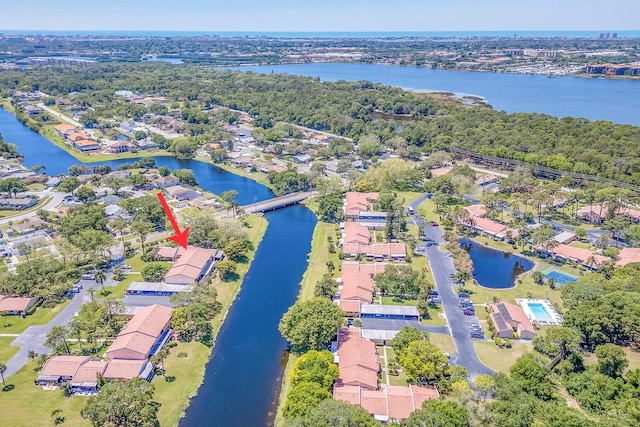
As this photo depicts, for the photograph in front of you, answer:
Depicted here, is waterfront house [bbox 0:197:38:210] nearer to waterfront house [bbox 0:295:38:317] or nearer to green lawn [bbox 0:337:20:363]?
waterfront house [bbox 0:295:38:317]

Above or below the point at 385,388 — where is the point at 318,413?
above

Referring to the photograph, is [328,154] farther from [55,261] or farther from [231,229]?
[55,261]

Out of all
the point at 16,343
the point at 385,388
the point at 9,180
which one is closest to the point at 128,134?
the point at 9,180

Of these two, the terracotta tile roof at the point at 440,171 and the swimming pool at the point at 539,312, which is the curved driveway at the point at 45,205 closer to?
the terracotta tile roof at the point at 440,171

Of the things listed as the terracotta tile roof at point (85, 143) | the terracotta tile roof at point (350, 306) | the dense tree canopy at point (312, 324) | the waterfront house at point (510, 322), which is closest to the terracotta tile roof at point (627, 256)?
the waterfront house at point (510, 322)

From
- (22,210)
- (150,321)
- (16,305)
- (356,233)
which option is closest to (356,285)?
(356,233)

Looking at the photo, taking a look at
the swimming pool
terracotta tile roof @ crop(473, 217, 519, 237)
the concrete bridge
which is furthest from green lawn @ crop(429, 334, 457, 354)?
the concrete bridge
